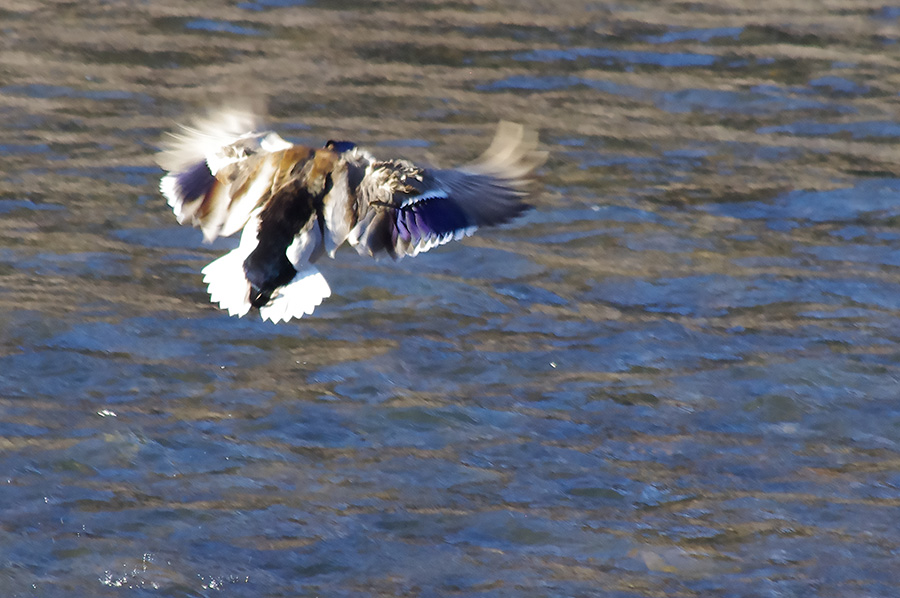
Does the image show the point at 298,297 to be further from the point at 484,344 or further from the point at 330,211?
the point at 484,344

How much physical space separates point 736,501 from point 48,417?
288 centimetres

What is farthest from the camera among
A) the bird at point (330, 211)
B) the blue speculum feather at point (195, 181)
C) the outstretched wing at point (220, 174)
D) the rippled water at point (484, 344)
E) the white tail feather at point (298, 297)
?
the blue speculum feather at point (195, 181)

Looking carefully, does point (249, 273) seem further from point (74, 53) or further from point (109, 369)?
point (74, 53)

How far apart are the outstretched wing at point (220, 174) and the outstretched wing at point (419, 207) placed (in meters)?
0.45

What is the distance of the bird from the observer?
517cm

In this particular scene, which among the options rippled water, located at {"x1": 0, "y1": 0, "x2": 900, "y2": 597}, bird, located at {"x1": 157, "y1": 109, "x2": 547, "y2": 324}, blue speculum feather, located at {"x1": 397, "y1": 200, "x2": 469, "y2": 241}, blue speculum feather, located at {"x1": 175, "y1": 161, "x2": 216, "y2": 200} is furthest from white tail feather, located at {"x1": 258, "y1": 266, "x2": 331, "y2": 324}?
rippled water, located at {"x1": 0, "y1": 0, "x2": 900, "y2": 597}

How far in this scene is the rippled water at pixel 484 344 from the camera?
5.32m

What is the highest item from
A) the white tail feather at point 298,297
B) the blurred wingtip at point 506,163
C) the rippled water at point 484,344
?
the blurred wingtip at point 506,163

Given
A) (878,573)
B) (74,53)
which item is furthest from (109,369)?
(74,53)

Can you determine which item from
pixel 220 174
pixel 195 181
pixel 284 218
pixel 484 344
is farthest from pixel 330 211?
pixel 484 344

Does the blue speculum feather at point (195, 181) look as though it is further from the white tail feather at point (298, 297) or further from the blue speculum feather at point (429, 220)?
the blue speculum feather at point (429, 220)

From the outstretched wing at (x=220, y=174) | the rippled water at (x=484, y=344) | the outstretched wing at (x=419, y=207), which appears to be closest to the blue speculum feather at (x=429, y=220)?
the outstretched wing at (x=419, y=207)

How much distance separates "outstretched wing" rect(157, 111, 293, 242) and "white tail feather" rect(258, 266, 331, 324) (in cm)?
44

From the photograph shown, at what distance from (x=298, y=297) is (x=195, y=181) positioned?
92 cm
